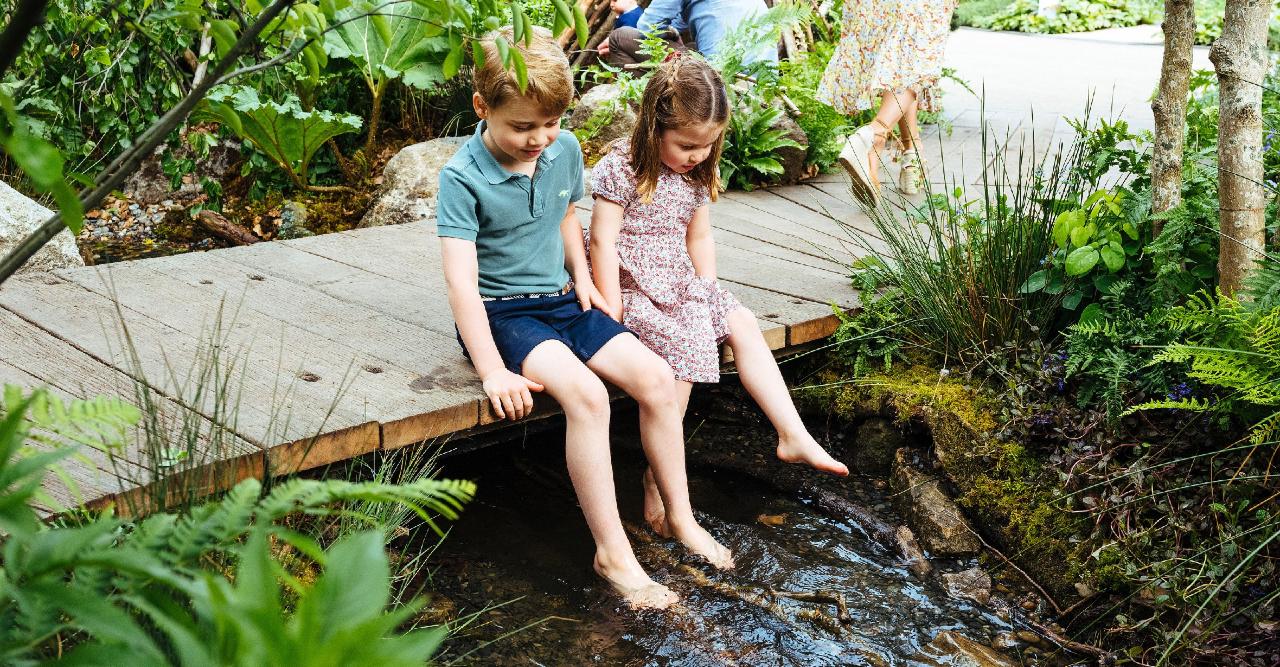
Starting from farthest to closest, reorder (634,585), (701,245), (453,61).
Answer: (701,245) < (634,585) < (453,61)

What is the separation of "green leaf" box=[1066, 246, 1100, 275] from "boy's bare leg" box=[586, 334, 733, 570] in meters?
1.20

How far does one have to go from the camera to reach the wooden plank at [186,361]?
2629mm

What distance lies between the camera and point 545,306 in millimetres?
3107

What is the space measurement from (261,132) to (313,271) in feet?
4.87

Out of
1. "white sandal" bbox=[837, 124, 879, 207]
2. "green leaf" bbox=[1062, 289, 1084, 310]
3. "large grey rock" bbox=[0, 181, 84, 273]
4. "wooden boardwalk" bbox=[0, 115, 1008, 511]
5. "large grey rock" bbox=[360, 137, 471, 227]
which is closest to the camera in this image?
"wooden boardwalk" bbox=[0, 115, 1008, 511]

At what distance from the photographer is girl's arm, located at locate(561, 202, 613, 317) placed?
321cm

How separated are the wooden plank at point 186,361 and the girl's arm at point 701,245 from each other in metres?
1.18

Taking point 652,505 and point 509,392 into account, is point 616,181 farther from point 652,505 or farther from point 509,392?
point 652,505

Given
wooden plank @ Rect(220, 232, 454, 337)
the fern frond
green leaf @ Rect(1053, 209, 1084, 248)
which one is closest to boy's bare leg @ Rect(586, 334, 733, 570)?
wooden plank @ Rect(220, 232, 454, 337)

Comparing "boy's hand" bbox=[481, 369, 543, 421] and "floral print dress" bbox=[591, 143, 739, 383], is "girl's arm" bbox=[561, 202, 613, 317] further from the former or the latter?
"boy's hand" bbox=[481, 369, 543, 421]

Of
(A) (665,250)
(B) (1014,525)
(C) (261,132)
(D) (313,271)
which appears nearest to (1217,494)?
(B) (1014,525)

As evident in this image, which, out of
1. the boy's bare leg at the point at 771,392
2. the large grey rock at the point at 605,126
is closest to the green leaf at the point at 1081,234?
the boy's bare leg at the point at 771,392

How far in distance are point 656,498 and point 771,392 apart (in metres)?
0.46

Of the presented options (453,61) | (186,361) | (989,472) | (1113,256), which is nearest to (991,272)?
(1113,256)
